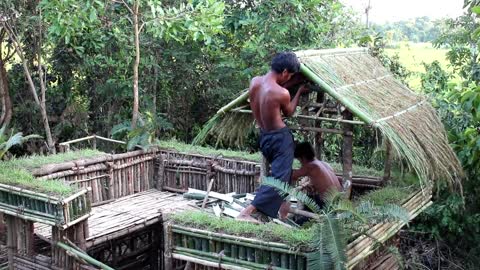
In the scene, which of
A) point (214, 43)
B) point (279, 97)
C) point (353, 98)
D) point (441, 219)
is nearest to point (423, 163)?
point (353, 98)

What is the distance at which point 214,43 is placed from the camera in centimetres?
927

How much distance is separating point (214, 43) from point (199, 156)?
2.65m

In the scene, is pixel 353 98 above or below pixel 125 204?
above

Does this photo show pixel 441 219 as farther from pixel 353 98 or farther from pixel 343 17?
pixel 343 17

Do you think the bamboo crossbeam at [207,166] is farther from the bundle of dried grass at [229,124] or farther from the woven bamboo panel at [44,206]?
the woven bamboo panel at [44,206]

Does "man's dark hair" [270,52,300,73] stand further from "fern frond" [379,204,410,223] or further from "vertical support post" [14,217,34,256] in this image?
"vertical support post" [14,217,34,256]

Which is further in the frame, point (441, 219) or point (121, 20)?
point (121, 20)

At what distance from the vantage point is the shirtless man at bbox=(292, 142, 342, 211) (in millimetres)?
5176

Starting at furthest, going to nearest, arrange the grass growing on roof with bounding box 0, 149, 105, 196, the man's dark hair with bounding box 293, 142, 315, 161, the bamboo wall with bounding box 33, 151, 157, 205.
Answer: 1. the bamboo wall with bounding box 33, 151, 157, 205
2. the grass growing on roof with bounding box 0, 149, 105, 196
3. the man's dark hair with bounding box 293, 142, 315, 161

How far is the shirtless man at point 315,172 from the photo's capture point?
5176mm

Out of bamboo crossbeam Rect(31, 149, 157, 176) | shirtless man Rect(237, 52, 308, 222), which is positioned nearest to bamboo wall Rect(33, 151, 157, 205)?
bamboo crossbeam Rect(31, 149, 157, 176)

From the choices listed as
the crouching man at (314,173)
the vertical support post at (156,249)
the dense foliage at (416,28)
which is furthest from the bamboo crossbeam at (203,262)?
the dense foliage at (416,28)

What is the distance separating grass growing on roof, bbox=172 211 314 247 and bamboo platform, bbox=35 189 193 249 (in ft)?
4.05

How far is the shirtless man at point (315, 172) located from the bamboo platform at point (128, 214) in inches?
59.1
